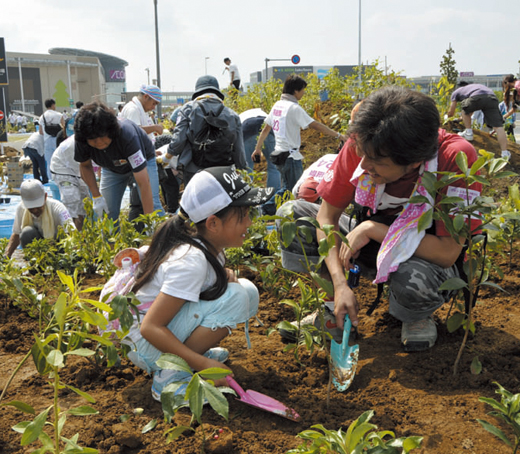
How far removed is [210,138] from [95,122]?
39.8 inches

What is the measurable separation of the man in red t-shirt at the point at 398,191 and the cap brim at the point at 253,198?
384 millimetres

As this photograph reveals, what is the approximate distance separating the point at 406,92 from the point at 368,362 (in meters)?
1.14

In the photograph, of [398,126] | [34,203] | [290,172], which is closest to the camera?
[398,126]

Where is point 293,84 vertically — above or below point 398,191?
above

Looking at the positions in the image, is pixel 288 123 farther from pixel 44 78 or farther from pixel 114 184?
pixel 44 78

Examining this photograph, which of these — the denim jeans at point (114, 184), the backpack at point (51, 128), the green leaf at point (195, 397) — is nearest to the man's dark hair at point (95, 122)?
the denim jeans at point (114, 184)

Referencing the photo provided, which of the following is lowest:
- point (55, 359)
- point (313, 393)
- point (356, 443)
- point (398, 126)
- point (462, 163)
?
point (313, 393)

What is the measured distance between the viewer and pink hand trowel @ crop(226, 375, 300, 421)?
1.79m

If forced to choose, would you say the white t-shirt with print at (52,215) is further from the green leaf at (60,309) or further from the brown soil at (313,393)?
the green leaf at (60,309)

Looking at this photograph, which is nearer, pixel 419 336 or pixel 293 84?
pixel 419 336

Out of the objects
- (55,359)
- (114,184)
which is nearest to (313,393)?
(55,359)

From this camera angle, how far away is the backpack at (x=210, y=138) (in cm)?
423

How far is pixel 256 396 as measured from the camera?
1847mm

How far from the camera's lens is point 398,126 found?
5.88 feet
